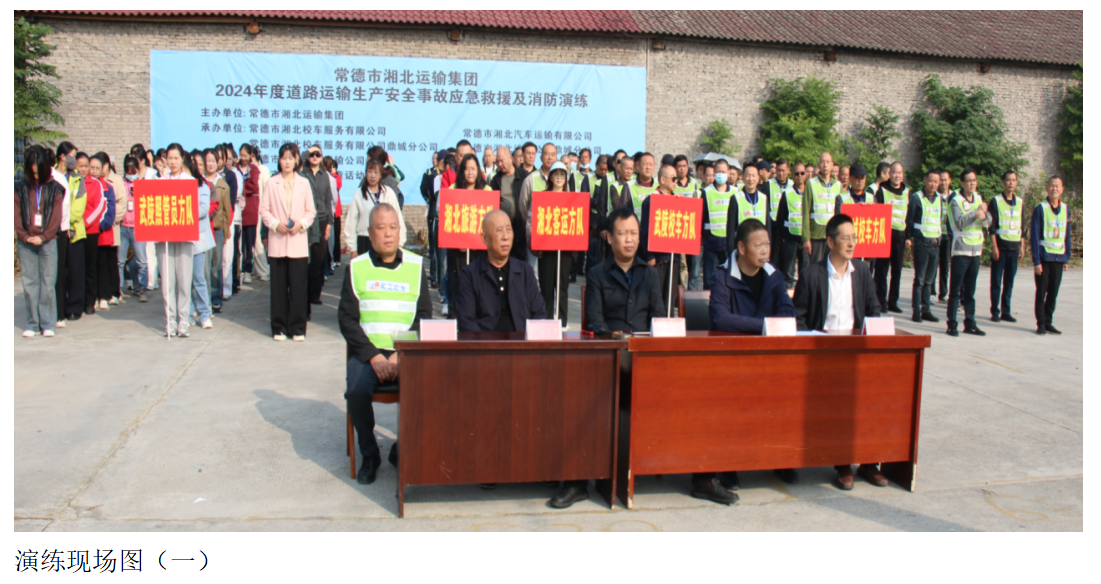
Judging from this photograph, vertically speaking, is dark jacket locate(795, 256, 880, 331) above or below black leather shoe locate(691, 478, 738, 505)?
above

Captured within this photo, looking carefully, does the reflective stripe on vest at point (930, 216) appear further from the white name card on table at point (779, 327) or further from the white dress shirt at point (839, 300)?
the white name card on table at point (779, 327)

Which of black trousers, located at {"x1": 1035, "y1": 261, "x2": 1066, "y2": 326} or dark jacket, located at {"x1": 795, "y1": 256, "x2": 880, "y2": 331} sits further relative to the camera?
black trousers, located at {"x1": 1035, "y1": 261, "x2": 1066, "y2": 326}

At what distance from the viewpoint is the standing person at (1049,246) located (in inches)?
335

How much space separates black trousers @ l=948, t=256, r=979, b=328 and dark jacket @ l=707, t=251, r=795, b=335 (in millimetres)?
5015

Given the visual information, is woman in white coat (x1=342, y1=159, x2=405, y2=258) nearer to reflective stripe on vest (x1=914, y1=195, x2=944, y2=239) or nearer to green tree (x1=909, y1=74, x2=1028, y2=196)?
reflective stripe on vest (x1=914, y1=195, x2=944, y2=239)

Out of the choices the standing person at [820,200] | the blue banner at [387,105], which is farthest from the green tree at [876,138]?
the standing person at [820,200]

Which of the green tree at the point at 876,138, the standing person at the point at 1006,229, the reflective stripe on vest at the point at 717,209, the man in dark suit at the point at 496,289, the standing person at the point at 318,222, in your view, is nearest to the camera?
the man in dark suit at the point at 496,289

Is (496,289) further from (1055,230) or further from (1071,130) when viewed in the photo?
(1071,130)

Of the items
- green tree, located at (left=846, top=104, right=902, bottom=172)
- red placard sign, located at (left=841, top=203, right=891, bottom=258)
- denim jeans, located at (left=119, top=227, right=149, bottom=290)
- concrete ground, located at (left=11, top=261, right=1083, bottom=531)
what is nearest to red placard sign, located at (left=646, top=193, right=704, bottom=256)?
red placard sign, located at (left=841, top=203, right=891, bottom=258)

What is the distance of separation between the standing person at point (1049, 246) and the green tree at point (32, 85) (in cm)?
1601

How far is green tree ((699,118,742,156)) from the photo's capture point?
1794cm

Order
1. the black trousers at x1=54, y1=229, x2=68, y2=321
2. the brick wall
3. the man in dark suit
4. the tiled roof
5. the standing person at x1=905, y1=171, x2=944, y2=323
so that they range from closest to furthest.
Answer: the man in dark suit
the black trousers at x1=54, y1=229, x2=68, y2=321
the standing person at x1=905, y1=171, x2=944, y2=323
the brick wall
the tiled roof

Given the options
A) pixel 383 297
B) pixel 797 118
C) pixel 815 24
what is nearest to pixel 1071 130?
pixel 815 24

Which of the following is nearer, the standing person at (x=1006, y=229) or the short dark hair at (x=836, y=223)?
the short dark hair at (x=836, y=223)
